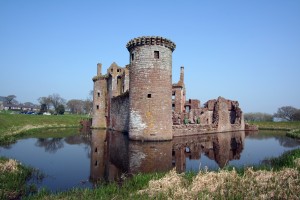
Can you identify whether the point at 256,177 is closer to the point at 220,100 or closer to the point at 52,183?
the point at 52,183

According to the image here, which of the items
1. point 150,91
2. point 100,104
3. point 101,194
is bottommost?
point 101,194

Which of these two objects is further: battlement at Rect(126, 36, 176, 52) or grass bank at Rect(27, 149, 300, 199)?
battlement at Rect(126, 36, 176, 52)

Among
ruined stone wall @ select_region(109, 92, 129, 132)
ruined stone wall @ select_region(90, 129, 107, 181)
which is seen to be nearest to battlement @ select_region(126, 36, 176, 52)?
ruined stone wall @ select_region(109, 92, 129, 132)

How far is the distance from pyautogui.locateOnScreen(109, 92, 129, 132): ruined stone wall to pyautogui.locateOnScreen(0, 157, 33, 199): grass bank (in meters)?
16.6

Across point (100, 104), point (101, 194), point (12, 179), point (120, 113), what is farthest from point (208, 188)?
point (100, 104)

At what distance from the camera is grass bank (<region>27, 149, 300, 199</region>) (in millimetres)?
6133

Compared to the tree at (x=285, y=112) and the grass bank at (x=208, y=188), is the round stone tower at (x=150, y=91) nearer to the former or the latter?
the grass bank at (x=208, y=188)

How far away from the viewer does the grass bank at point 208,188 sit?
20.1 feet

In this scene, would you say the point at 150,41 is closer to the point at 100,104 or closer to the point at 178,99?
the point at 100,104

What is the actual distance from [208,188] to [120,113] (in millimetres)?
22125

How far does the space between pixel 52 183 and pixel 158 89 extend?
41.2ft

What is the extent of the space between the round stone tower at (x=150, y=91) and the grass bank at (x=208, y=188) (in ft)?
37.5

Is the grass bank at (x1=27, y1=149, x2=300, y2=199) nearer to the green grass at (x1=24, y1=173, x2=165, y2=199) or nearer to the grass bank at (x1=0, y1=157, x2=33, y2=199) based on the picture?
the green grass at (x1=24, y1=173, x2=165, y2=199)

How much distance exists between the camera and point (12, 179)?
315 inches
